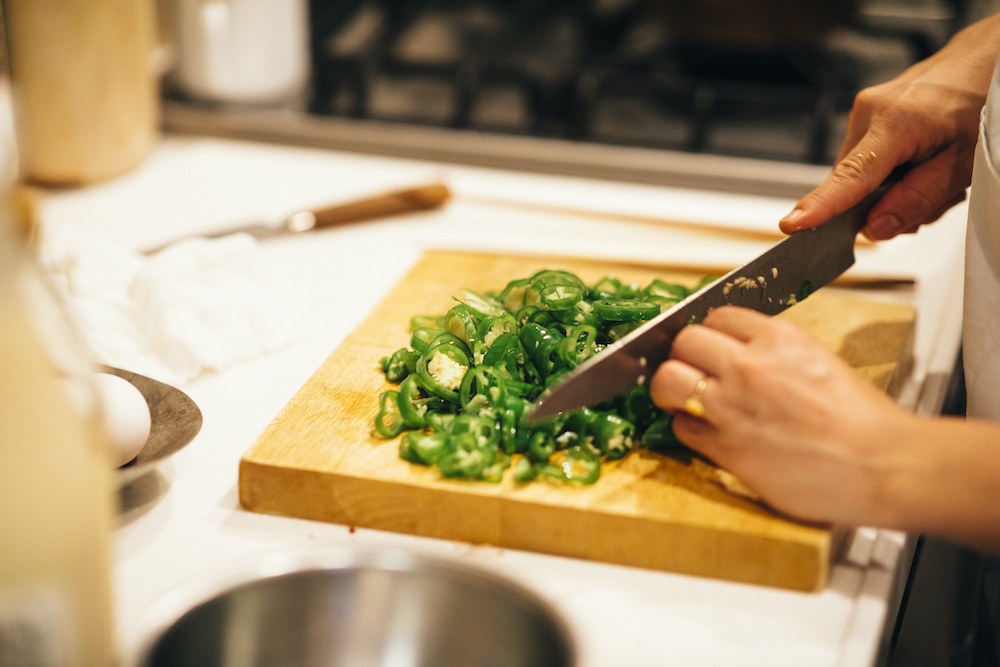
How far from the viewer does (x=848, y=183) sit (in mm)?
992

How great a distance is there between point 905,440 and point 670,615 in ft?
0.72

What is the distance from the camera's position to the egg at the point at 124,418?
0.76 m

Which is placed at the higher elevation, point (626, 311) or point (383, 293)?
point (626, 311)

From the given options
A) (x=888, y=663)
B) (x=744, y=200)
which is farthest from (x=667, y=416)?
(x=744, y=200)

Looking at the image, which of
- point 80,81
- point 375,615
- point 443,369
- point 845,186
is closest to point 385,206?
point 80,81

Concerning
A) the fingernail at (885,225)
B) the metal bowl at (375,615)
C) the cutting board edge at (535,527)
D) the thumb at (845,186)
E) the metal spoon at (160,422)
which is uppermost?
the thumb at (845,186)

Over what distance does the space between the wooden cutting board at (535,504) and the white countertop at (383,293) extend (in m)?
0.02

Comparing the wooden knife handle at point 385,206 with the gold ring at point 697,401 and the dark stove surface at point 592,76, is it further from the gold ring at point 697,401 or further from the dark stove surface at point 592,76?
the gold ring at point 697,401

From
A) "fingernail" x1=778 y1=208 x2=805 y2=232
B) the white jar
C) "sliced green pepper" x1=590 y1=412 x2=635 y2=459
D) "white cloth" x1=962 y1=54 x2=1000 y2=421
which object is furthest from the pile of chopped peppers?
the white jar

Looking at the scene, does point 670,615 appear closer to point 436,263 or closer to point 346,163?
point 436,263

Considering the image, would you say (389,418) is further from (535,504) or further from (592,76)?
(592,76)

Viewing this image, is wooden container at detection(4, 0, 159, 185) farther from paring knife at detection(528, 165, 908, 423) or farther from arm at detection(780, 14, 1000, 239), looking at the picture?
arm at detection(780, 14, 1000, 239)

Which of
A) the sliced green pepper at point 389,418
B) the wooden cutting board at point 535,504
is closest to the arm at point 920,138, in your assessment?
the wooden cutting board at point 535,504

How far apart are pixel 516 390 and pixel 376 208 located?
697mm
